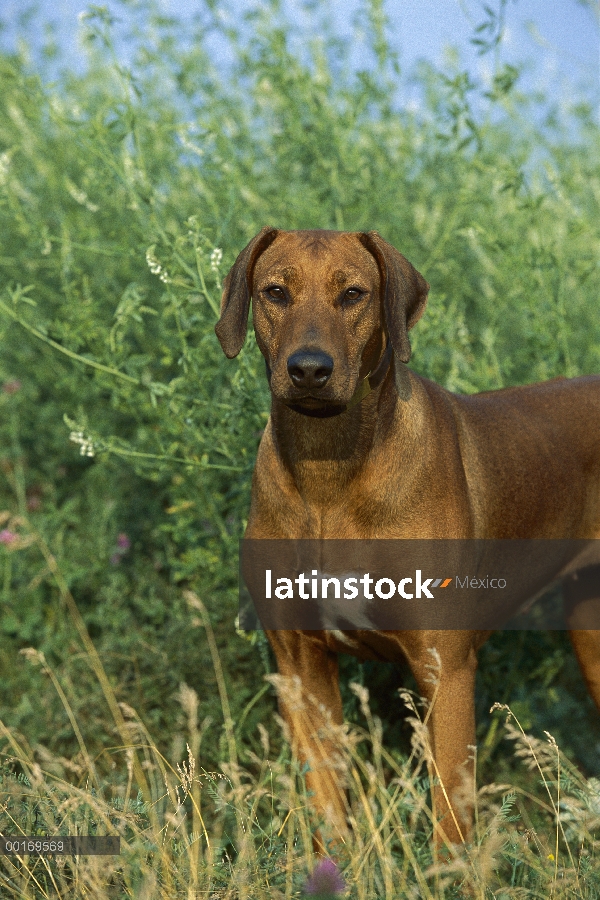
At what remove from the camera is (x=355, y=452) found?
3.03 meters

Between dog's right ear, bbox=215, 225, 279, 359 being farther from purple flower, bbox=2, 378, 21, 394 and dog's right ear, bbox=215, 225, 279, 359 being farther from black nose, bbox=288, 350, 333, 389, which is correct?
purple flower, bbox=2, 378, 21, 394

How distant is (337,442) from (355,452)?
0.06 meters

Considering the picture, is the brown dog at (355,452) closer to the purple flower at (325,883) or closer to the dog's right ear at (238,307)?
the dog's right ear at (238,307)

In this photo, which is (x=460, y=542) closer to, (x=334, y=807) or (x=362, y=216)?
(x=334, y=807)

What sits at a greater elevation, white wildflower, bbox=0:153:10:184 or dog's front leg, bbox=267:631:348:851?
white wildflower, bbox=0:153:10:184

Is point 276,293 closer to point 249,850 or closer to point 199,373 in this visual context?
point 199,373

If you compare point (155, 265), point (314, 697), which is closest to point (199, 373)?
point (155, 265)

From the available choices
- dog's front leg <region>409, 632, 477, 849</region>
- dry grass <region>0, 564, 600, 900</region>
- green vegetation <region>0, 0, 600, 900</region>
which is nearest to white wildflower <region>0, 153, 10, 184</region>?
green vegetation <region>0, 0, 600, 900</region>

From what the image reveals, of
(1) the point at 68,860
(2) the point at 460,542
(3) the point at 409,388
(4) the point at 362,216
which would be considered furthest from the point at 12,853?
(4) the point at 362,216

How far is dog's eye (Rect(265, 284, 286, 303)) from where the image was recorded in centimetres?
293

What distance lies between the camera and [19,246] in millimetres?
5656

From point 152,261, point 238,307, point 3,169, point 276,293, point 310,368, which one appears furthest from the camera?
point 3,169

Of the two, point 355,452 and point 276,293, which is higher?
point 276,293

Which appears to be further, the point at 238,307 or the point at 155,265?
the point at 155,265
